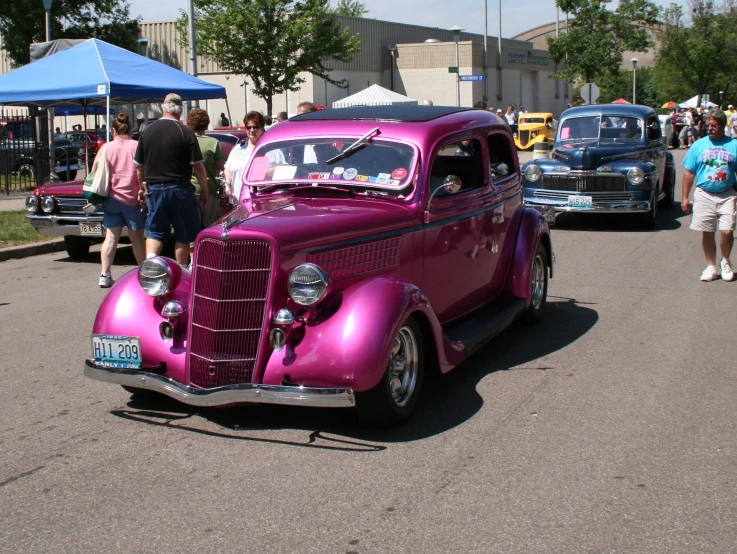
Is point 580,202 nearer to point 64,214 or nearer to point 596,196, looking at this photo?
point 596,196

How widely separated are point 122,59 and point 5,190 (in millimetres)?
6221

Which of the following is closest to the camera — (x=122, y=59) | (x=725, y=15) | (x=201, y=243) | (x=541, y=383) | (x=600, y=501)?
(x=600, y=501)

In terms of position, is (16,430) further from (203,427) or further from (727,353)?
(727,353)

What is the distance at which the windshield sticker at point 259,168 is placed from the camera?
6375mm

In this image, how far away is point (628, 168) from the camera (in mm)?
14008

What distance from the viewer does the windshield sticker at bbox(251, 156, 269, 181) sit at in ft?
20.9

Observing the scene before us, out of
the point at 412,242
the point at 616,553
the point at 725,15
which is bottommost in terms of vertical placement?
the point at 616,553

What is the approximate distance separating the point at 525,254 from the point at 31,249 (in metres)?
7.87

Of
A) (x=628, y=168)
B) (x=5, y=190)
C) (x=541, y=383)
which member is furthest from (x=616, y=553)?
(x=5, y=190)

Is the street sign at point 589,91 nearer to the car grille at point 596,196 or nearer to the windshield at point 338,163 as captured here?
the car grille at point 596,196

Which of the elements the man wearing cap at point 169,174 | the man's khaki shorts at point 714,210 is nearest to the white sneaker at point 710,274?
the man's khaki shorts at point 714,210

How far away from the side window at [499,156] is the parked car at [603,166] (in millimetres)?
5561

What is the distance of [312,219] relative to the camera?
5137 mm

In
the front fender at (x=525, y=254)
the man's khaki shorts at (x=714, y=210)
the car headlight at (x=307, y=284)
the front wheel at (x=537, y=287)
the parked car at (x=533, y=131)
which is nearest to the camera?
the car headlight at (x=307, y=284)
